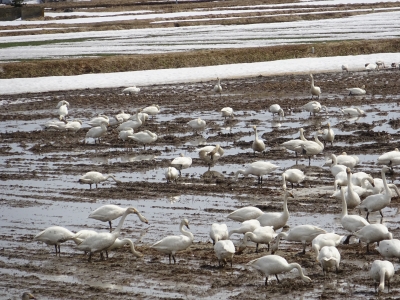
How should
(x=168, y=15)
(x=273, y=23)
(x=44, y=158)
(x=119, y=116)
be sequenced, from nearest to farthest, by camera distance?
(x=44, y=158)
(x=119, y=116)
(x=273, y=23)
(x=168, y=15)

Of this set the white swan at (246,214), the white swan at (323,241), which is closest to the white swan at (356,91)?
the white swan at (246,214)

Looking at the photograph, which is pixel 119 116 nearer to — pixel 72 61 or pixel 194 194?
pixel 194 194

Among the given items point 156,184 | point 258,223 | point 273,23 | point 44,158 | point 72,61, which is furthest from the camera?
point 273,23

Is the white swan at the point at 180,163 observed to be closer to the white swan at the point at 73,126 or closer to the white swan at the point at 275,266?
the white swan at the point at 73,126

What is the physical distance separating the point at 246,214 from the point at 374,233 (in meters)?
2.64

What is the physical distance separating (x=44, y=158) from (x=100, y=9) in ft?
251

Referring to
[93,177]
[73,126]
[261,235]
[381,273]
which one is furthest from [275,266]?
[73,126]

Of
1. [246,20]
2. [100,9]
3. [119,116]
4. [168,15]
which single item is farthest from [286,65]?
[100,9]

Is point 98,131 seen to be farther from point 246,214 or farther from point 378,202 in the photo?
point 378,202

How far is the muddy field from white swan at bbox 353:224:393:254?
0.28m

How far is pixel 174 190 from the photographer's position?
56.5 feet

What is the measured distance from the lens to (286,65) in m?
41.6

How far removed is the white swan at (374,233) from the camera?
11688 mm

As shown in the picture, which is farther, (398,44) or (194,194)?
(398,44)
